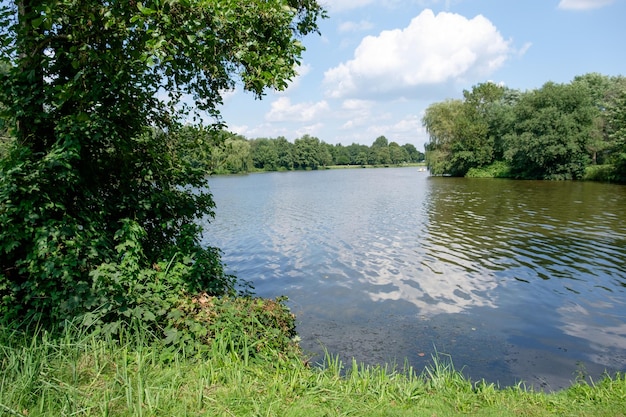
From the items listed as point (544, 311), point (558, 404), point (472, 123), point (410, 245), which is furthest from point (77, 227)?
point (472, 123)

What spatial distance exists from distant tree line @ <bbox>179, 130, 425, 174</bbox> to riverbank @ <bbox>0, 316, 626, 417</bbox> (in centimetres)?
372

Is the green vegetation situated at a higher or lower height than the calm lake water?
higher

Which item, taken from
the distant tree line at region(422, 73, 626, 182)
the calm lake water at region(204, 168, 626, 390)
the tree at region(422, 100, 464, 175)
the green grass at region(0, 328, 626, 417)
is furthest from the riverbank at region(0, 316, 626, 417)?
the tree at region(422, 100, 464, 175)

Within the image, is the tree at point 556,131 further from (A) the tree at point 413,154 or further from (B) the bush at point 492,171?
(A) the tree at point 413,154

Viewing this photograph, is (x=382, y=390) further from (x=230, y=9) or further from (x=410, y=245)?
(x=410, y=245)

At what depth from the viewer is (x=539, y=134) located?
49000mm

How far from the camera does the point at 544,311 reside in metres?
9.48

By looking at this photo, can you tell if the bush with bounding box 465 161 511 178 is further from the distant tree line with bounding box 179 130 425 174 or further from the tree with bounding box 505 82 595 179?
the distant tree line with bounding box 179 130 425 174

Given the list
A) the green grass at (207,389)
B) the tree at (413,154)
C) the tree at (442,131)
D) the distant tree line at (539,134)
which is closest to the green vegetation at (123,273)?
the green grass at (207,389)

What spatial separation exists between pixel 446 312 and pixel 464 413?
5688 millimetres

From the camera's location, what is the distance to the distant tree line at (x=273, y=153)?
7.45m

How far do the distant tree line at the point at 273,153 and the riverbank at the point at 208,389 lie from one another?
12.2ft

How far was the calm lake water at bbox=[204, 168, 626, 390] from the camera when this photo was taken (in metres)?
7.53

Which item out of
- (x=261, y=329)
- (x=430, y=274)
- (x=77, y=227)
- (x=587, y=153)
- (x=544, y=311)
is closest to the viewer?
(x=77, y=227)
